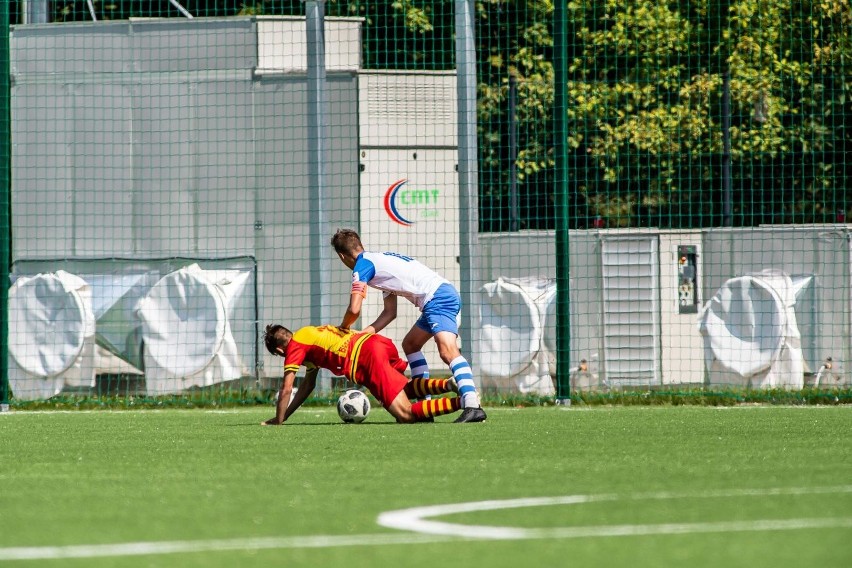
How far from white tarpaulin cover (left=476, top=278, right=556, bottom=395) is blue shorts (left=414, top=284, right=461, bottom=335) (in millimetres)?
3224

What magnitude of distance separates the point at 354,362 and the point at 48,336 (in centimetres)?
583

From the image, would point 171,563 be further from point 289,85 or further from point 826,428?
point 289,85

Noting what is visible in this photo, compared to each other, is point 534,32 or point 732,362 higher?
point 534,32

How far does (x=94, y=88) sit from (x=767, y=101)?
1389 cm

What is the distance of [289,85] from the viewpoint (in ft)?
49.0

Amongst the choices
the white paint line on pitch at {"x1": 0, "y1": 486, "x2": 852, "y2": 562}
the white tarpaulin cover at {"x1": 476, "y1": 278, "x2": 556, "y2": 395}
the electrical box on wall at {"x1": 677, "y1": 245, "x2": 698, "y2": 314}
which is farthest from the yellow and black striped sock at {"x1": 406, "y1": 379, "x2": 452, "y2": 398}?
the electrical box on wall at {"x1": 677, "y1": 245, "x2": 698, "y2": 314}

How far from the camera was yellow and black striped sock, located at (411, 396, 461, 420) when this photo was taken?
9.43 meters

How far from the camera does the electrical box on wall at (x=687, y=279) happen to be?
15.4 m

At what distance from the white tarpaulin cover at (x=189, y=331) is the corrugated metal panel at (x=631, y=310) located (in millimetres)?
3913

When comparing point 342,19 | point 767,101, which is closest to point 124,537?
point 342,19

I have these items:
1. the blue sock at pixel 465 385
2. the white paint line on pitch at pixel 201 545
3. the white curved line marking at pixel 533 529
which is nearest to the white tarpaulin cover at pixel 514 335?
the blue sock at pixel 465 385

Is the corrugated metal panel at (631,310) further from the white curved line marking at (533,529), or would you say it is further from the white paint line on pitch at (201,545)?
the white paint line on pitch at (201,545)

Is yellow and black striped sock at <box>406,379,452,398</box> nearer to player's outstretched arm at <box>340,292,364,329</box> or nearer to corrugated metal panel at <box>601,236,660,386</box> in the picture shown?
player's outstretched arm at <box>340,292,364,329</box>

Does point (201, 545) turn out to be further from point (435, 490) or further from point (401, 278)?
point (401, 278)
